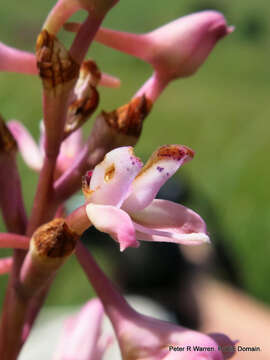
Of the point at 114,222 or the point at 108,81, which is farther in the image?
the point at 108,81

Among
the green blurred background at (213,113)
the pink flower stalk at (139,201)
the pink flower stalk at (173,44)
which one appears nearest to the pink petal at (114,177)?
the pink flower stalk at (139,201)

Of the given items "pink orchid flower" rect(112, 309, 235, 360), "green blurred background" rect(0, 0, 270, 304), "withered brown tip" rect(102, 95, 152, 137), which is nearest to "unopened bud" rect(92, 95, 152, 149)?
"withered brown tip" rect(102, 95, 152, 137)

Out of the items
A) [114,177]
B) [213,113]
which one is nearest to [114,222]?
[114,177]

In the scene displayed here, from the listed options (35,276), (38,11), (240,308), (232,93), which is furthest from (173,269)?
(38,11)

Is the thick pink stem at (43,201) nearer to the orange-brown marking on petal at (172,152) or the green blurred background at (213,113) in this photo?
the orange-brown marking on petal at (172,152)

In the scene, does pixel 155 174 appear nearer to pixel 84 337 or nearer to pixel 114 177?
pixel 114 177

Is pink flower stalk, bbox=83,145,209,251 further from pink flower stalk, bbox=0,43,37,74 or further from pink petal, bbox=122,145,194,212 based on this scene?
pink flower stalk, bbox=0,43,37,74
